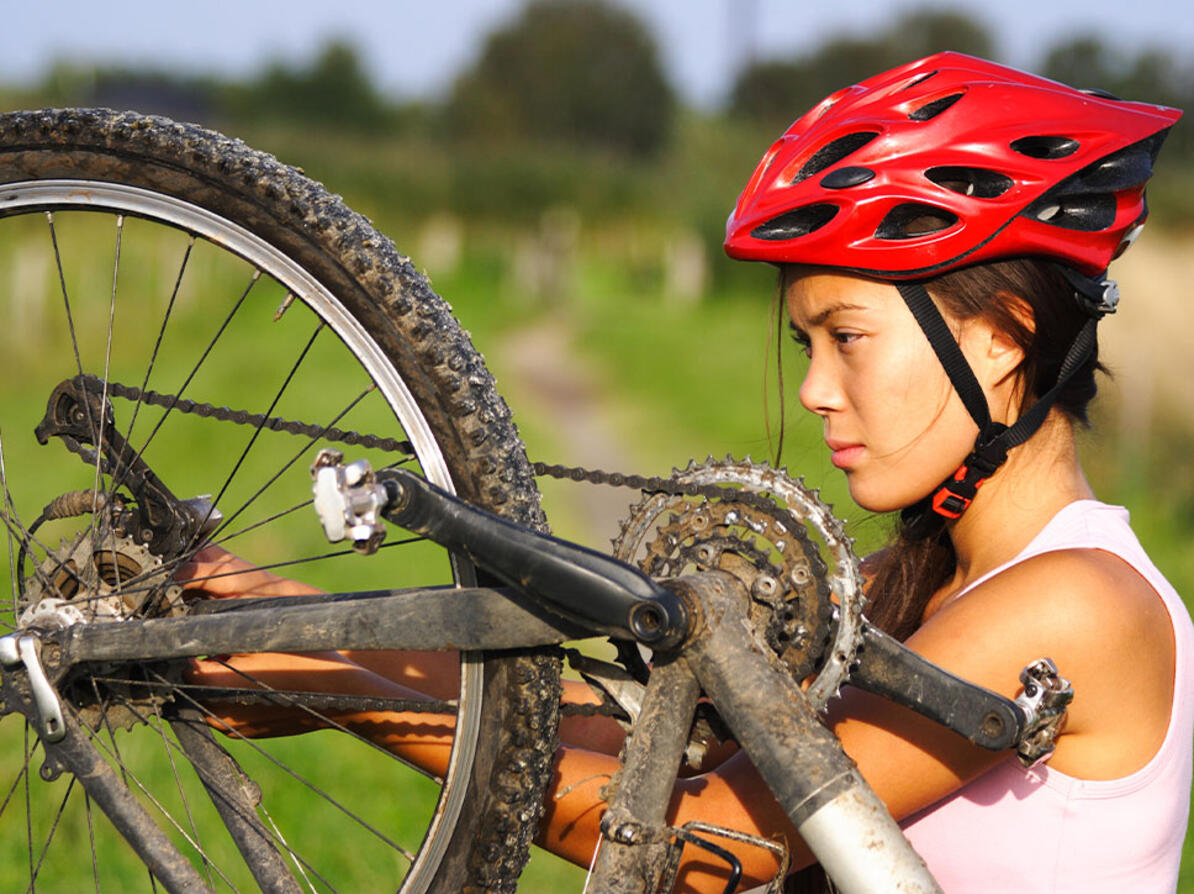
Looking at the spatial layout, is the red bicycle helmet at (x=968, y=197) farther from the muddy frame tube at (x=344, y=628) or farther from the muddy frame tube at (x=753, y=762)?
the muddy frame tube at (x=344, y=628)

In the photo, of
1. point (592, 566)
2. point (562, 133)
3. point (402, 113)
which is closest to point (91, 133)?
point (592, 566)

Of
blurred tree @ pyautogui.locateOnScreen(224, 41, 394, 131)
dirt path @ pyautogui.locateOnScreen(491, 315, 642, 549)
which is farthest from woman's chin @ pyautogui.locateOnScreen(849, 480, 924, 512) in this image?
blurred tree @ pyautogui.locateOnScreen(224, 41, 394, 131)

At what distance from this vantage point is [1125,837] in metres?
1.93

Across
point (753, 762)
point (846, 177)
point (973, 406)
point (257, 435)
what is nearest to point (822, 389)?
point (973, 406)

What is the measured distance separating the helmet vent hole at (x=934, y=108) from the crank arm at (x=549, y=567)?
38.1 inches

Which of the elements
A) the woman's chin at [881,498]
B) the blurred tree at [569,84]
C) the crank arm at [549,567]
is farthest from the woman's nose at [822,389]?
the blurred tree at [569,84]

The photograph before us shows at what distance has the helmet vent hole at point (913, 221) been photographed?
2.09 metres

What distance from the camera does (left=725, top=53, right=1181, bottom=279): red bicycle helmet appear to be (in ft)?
6.82

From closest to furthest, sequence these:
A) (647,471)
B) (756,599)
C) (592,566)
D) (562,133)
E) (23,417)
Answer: (592,566)
(756,599)
(647,471)
(23,417)
(562,133)

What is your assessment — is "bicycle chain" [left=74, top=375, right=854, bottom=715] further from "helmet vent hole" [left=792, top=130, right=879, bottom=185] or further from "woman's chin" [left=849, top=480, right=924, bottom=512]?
"helmet vent hole" [left=792, top=130, right=879, bottom=185]

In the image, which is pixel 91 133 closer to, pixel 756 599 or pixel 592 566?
pixel 592 566

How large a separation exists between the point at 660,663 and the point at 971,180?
0.94 m

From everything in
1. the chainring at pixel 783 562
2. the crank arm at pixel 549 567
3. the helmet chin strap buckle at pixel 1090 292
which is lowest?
the crank arm at pixel 549 567

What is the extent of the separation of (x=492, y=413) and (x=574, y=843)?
0.68m
